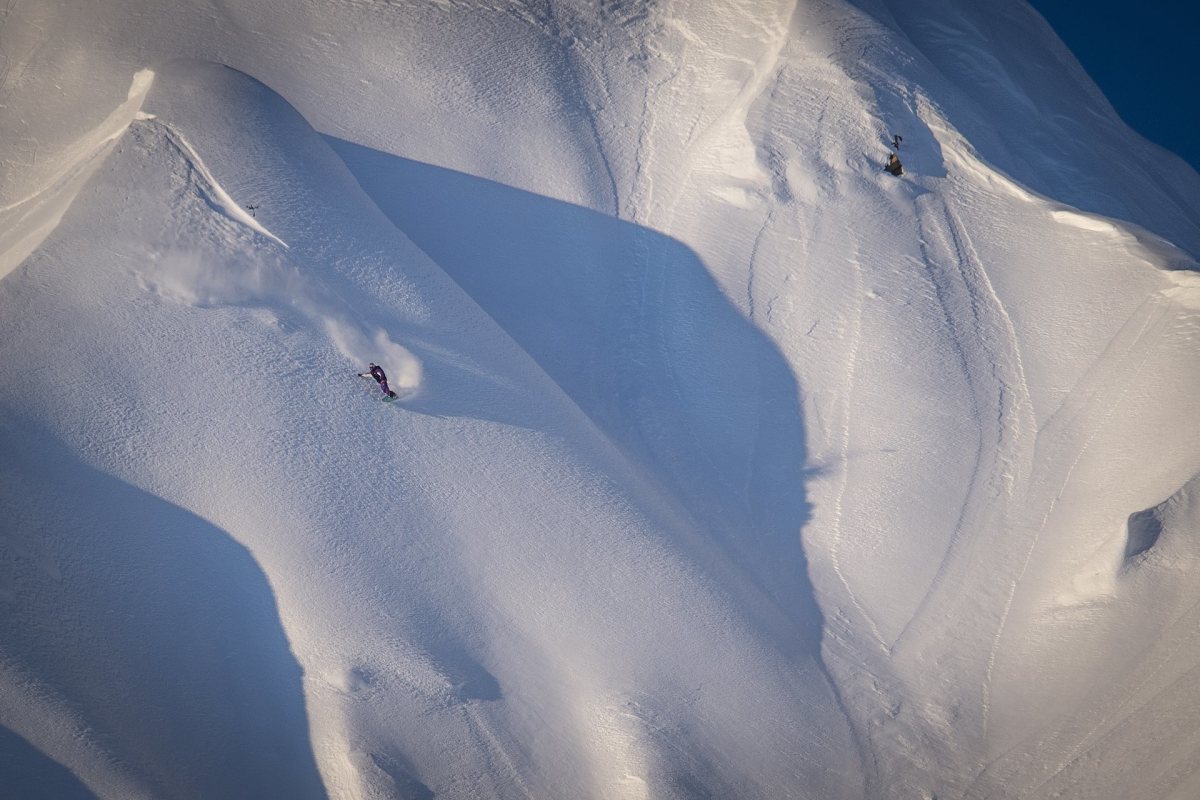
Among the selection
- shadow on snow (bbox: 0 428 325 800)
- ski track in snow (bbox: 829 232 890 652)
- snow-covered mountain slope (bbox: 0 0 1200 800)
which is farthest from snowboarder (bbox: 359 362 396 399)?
ski track in snow (bbox: 829 232 890 652)

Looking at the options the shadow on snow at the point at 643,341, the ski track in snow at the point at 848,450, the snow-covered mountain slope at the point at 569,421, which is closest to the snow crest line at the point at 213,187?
the snow-covered mountain slope at the point at 569,421

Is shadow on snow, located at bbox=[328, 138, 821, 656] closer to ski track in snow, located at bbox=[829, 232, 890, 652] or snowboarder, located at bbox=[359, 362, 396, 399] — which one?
ski track in snow, located at bbox=[829, 232, 890, 652]

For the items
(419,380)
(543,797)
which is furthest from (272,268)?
(543,797)

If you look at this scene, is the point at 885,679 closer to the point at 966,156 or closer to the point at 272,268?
the point at 966,156

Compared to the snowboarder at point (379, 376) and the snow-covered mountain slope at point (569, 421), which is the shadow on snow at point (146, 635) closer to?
the snow-covered mountain slope at point (569, 421)

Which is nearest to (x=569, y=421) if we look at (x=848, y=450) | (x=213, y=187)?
(x=848, y=450)

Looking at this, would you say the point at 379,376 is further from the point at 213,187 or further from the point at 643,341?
the point at 643,341
